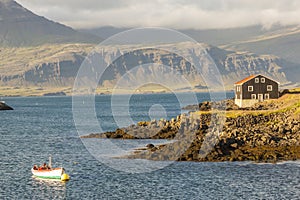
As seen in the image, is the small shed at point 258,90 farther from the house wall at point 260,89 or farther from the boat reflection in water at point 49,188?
the boat reflection in water at point 49,188

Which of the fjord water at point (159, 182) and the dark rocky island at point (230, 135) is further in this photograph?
the dark rocky island at point (230, 135)

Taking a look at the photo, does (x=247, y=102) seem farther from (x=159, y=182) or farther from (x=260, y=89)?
(x=159, y=182)

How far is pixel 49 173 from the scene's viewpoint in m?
75.5

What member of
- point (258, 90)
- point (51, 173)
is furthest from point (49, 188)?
point (258, 90)

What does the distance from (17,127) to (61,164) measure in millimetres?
87710

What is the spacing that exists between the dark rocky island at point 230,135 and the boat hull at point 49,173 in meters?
18.8

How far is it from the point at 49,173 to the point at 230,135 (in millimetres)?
35183

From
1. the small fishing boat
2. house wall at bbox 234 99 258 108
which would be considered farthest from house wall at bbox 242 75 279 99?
the small fishing boat

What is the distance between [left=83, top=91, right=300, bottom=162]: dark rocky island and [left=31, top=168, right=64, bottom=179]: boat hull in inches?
741

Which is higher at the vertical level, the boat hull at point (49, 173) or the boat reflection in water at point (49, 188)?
the boat hull at point (49, 173)

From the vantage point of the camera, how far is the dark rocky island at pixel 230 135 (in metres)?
86.4

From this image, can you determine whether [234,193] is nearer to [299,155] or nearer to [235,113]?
[299,155]

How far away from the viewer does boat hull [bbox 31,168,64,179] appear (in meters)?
74.2

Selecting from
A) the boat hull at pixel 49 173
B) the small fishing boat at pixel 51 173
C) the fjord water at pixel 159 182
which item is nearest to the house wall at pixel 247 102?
the fjord water at pixel 159 182
